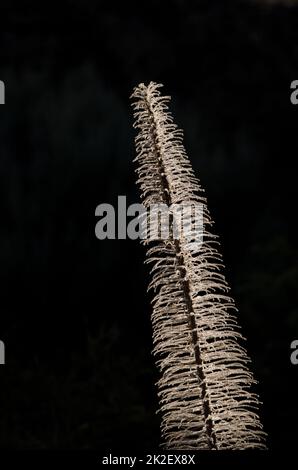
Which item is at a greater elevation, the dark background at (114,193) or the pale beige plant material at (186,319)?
the dark background at (114,193)

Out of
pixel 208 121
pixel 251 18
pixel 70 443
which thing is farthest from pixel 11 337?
pixel 251 18

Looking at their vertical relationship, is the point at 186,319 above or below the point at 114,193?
below

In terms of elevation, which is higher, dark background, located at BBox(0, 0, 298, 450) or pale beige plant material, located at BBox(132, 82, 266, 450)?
dark background, located at BBox(0, 0, 298, 450)

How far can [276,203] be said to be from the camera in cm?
1058

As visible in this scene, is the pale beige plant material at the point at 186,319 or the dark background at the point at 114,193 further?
the dark background at the point at 114,193

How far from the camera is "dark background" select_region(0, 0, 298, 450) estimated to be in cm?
650

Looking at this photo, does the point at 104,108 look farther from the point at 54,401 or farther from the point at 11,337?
the point at 54,401

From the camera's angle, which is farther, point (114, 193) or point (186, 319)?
point (114, 193)

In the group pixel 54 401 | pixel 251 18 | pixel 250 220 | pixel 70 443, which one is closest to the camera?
pixel 70 443

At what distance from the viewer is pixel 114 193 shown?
339 inches

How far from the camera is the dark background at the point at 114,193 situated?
6504 millimetres

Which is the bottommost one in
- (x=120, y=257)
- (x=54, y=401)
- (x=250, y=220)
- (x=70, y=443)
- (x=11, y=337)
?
(x=70, y=443)

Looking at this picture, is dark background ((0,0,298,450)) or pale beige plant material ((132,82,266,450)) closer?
pale beige plant material ((132,82,266,450))
